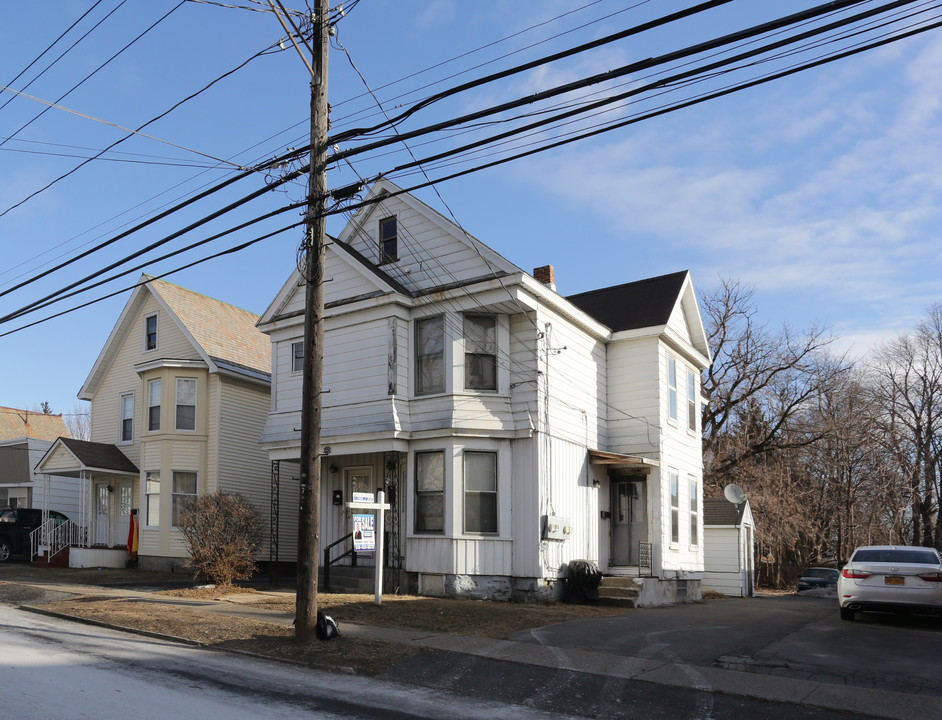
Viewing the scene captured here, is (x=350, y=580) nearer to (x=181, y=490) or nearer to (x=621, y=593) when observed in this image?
(x=621, y=593)

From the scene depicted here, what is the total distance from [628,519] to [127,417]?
17.5 m

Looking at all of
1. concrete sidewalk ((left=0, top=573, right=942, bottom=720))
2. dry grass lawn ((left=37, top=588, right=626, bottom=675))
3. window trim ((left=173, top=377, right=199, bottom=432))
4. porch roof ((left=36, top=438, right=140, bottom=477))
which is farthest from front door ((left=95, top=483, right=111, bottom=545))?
concrete sidewalk ((left=0, top=573, right=942, bottom=720))

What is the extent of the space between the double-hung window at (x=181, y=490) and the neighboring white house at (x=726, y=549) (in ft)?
52.5

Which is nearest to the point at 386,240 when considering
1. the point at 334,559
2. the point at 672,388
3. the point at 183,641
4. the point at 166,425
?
the point at 334,559

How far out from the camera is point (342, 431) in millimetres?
19219

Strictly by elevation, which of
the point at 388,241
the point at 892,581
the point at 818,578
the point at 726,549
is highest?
the point at 388,241

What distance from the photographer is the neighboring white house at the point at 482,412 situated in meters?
18.0

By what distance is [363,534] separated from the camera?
1495cm

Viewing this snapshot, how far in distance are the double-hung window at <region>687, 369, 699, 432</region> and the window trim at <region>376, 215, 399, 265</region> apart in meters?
9.12

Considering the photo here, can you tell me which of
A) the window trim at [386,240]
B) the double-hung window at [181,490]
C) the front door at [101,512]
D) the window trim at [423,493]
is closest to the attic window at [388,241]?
the window trim at [386,240]

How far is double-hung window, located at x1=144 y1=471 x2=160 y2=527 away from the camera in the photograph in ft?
87.1

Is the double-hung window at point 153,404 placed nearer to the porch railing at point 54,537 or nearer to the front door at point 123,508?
the front door at point 123,508

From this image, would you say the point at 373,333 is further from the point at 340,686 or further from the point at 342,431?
the point at 340,686

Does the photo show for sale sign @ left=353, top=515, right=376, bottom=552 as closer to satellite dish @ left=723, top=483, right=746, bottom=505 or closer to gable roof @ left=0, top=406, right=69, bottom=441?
satellite dish @ left=723, top=483, right=746, bottom=505
